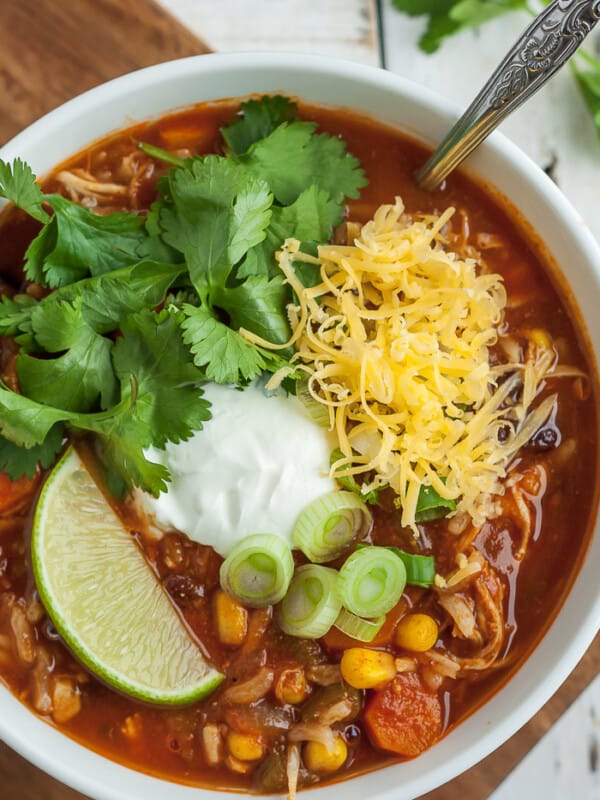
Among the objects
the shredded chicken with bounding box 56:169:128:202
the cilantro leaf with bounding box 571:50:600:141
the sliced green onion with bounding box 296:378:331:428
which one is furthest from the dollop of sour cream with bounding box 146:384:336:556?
the cilantro leaf with bounding box 571:50:600:141

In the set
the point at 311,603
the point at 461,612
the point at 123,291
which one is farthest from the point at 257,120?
the point at 461,612

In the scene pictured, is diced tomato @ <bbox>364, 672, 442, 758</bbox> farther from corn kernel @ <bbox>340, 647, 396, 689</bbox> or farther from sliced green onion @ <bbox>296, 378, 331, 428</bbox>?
sliced green onion @ <bbox>296, 378, 331, 428</bbox>


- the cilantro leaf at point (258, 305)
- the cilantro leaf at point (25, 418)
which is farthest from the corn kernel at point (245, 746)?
the cilantro leaf at point (258, 305)

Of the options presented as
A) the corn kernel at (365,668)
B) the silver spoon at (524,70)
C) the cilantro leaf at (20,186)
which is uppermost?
the silver spoon at (524,70)

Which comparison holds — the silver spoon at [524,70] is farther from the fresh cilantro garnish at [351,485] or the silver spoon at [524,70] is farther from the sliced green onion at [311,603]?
the sliced green onion at [311,603]

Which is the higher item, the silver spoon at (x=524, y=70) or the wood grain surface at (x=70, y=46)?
the silver spoon at (x=524, y=70)

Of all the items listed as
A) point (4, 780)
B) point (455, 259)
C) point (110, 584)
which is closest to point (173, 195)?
point (455, 259)
